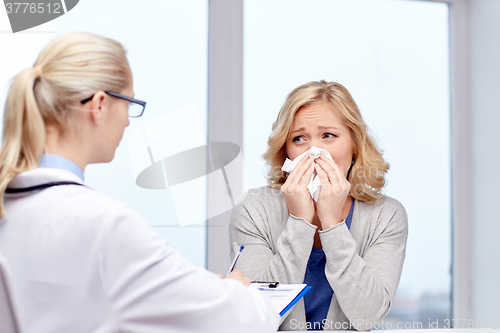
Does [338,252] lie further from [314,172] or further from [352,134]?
[352,134]

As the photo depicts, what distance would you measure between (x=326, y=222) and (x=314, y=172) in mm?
179

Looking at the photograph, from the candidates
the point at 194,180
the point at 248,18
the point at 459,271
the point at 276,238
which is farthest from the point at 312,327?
the point at 248,18

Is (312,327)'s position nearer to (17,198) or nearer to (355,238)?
(355,238)

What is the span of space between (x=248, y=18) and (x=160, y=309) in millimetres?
1642

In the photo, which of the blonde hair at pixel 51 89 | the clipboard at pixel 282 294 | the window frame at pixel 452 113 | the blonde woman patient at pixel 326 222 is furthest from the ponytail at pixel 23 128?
the window frame at pixel 452 113

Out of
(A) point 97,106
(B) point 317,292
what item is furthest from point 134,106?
(B) point 317,292

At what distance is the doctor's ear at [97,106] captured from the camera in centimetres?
75

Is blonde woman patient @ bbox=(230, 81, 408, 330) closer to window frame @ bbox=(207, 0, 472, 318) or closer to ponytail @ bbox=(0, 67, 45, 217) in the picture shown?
window frame @ bbox=(207, 0, 472, 318)

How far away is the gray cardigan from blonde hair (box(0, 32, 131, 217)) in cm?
69

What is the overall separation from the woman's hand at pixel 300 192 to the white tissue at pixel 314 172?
26 mm

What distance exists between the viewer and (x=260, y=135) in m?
1.96

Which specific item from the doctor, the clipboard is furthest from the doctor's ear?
the clipboard

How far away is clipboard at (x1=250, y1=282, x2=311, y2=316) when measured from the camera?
88 cm

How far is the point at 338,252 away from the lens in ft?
3.84
